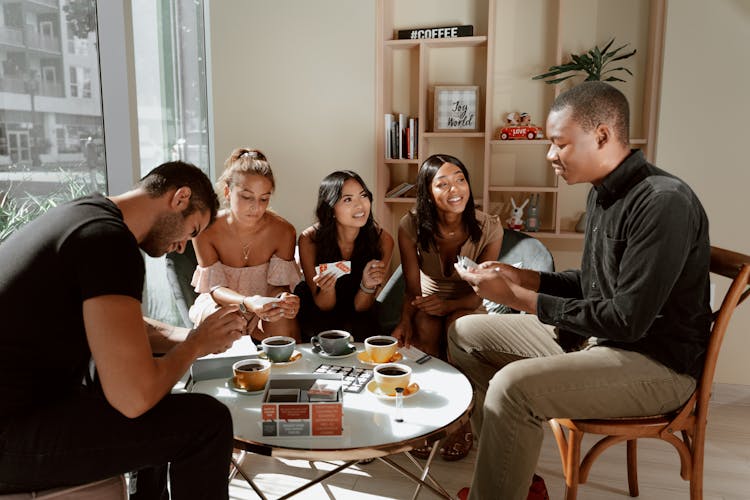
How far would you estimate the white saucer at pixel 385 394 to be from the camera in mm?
1781

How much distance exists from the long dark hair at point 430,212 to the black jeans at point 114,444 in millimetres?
1619

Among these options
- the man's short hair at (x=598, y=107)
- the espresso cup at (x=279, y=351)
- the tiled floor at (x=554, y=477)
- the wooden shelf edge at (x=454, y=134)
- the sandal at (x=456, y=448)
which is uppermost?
the man's short hair at (x=598, y=107)

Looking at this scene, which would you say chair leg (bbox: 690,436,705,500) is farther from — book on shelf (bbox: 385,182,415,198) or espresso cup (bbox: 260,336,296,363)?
book on shelf (bbox: 385,182,415,198)

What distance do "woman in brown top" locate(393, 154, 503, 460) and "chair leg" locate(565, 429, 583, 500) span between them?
3.32ft

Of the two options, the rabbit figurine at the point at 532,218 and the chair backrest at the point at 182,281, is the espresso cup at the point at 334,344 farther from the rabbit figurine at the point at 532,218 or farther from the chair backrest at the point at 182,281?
the rabbit figurine at the point at 532,218

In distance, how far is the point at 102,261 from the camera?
1320 millimetres

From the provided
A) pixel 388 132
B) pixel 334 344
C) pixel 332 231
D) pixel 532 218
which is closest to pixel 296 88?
pixel 388 132

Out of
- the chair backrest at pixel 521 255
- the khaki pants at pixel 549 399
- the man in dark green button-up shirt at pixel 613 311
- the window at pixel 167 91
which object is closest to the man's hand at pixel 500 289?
the man in dark green button-up shirt at pixel 613 311

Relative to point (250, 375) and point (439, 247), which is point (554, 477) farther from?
point (250, 375)

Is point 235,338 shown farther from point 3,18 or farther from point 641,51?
point 641,51

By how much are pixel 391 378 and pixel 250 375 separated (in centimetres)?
42

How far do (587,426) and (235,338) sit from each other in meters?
1.04

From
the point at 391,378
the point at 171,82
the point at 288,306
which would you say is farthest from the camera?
the point at 171,82

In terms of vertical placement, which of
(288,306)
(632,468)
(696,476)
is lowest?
(632,468)
